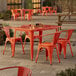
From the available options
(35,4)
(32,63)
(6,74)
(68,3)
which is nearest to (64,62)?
(32,63)

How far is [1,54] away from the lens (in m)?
7.60

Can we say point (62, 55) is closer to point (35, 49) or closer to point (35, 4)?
point (35, 49)

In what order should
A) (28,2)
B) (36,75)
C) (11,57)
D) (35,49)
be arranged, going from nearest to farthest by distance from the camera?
(36,75)
(11,57)
(35,49)
(28,2)

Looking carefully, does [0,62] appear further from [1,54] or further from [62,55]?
[62,55]

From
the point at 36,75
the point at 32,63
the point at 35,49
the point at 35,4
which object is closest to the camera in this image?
the point at 36,75

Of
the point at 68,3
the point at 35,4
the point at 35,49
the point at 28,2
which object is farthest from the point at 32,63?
the point at 35,4

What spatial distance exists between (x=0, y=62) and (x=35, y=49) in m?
1.89

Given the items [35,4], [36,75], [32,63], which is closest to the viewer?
[36,75]

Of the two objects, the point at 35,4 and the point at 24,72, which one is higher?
the point at 24,72

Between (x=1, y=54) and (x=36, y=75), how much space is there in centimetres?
242

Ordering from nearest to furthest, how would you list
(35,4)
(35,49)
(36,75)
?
(36,75) → (35,49) → (35,4)

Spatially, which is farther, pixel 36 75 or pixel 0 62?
pixel 0 62

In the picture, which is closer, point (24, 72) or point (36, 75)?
point (24, 72)

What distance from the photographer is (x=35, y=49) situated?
8.27 meters
